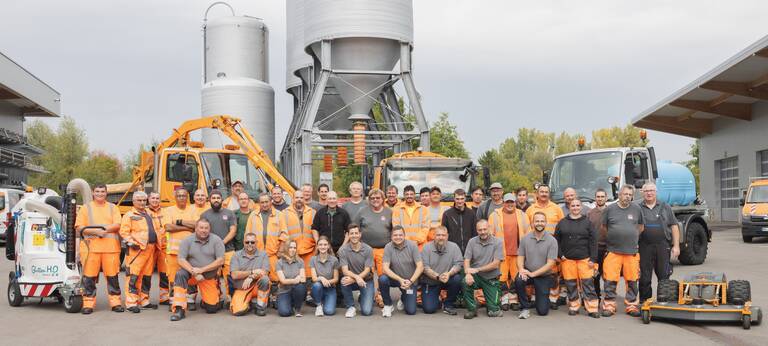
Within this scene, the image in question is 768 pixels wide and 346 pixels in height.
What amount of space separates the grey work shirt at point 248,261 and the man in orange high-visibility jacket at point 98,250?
163cm

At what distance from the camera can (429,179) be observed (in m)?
16.8

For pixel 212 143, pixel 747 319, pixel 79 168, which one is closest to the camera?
pixel 747 319

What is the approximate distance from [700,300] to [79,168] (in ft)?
192

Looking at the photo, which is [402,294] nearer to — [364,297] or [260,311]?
[364,297]

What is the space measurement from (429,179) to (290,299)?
6.36 meters

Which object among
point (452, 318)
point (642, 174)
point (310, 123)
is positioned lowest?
point (452, 318)

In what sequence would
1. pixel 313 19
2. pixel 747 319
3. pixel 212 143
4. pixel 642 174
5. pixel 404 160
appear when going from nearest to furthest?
pixel 747 319 → pixel 642 174 → pixel 404 160 → pixel 313 19 → pixel 212 143

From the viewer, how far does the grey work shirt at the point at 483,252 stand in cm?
1110

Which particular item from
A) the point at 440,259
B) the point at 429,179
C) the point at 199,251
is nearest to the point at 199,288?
the point at 199,251

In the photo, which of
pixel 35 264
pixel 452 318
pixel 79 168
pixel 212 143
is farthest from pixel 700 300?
pixel 79 168

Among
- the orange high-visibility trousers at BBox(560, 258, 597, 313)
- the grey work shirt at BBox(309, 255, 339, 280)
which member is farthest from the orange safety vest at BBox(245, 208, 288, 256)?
the orange high-visibility trousers at BBox(560, 258, 597, 313)

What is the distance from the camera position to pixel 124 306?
11.5 m

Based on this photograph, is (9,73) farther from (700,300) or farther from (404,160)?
(700,300)

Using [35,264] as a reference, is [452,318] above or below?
below
